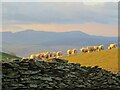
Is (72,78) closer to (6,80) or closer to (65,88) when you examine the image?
(65,88)

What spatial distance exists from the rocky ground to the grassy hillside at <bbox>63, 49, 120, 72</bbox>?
4.39 metres

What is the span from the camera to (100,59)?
29203mm

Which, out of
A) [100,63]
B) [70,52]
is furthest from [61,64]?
[70,52]

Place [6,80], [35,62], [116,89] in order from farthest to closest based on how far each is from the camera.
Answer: [116,89]
[35,62]
[6,80]

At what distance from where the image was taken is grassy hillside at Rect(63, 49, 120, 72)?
91.0ft

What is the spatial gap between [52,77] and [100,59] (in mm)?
9091

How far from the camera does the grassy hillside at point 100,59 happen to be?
27.7 m

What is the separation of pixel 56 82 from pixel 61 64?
1.55 m

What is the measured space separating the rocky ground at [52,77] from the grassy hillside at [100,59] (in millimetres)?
4392

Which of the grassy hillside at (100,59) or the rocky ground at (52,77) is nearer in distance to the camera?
the rocky ground at (52,77)

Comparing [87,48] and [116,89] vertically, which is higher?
[87,48]

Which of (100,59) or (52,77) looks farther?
(100,59)

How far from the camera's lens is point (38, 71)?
20.7 m

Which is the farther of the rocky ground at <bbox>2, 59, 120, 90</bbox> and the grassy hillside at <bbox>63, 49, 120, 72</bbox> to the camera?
the grassy hillside at <bbox>63, 49, 120, 72</bbox>
